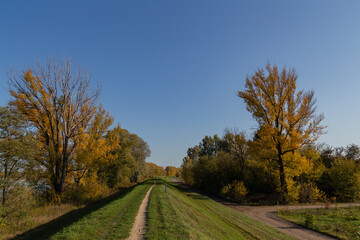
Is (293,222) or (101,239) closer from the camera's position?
(101,239)

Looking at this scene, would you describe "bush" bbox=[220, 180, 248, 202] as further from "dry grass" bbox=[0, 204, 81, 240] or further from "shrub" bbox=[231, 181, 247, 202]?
"dry grass" bbox=[0, 204, 81, 240]

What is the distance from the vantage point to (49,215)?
45.7 feet

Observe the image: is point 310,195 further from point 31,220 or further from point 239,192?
point 31,220

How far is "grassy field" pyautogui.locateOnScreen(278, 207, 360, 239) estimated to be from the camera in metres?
12.5

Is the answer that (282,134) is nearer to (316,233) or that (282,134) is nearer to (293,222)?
(293,222)

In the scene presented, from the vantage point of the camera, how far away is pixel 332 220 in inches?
582

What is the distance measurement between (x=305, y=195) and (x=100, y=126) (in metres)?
28.7

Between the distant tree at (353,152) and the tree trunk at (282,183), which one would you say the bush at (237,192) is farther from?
the distant tree at (353,152)

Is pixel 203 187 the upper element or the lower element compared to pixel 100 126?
lower

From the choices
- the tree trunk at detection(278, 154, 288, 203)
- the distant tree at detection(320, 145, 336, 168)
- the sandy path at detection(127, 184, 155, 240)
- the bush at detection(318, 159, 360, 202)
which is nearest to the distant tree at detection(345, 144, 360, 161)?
the distant tree at detection(320, 145, 336, 168)

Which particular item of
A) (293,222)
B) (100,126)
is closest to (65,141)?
(100,126)

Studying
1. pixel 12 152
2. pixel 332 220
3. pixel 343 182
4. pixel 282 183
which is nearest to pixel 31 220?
pixel 12 152

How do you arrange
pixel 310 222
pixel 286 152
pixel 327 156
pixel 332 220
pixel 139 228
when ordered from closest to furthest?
1. pixel 139 228
2. pixel 310 222
3. pixel 332 220
4. pixel 286 152
5. pixel 327 156

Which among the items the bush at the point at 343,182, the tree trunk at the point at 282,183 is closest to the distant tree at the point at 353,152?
the bush at the point at 343,182
